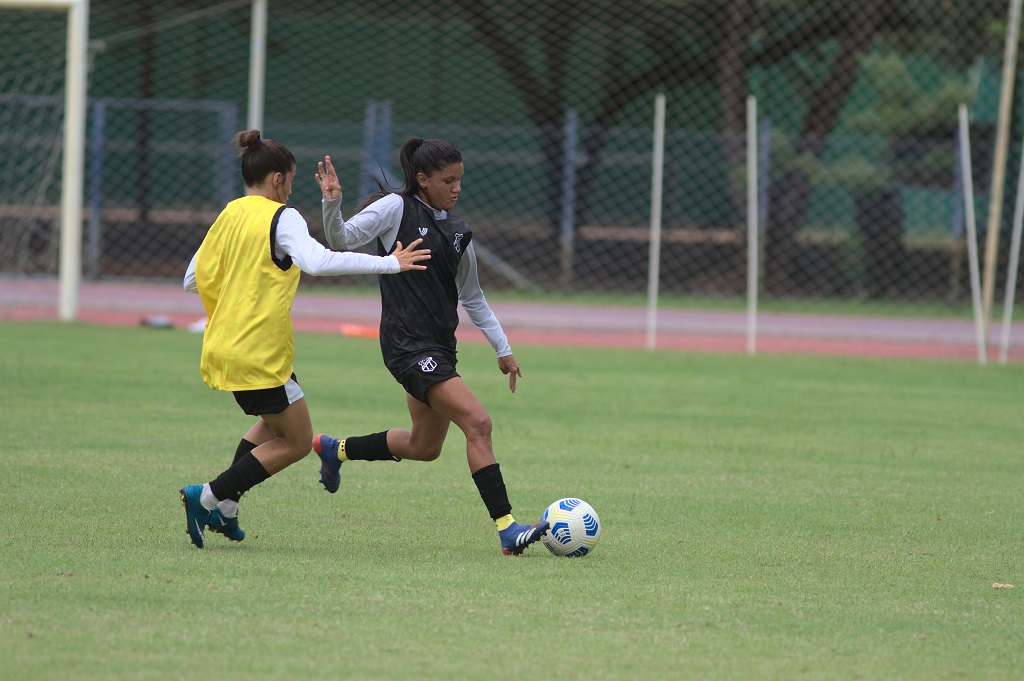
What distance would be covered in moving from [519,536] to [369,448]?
43.8 inches

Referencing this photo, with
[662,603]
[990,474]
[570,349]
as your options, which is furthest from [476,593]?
[570,349]

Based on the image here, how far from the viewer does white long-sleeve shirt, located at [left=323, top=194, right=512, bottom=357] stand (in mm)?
5156

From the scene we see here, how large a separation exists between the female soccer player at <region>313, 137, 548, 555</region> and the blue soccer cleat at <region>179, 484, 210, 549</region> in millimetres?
930

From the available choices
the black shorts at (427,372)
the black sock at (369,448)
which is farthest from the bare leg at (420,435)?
the black shorts at (427,372)

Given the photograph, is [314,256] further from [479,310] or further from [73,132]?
[73,132]

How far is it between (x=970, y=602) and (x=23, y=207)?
14.4 metres

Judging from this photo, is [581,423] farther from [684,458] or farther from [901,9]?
[901,9]

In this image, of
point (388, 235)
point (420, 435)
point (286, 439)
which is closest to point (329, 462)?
point (420, 435)

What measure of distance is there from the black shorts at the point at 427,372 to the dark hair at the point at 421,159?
27.4 inches

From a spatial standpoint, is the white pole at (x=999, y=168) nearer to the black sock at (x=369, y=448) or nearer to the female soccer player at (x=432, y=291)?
the black sock at (x=369, y=448)

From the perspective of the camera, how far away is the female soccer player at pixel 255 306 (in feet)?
16.2

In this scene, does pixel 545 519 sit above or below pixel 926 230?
below

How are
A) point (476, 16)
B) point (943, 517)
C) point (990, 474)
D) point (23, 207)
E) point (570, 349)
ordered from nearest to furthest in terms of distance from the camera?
point (943, 517), point (990, 474), point (570, 349), point (23, 207), point (476, 16)

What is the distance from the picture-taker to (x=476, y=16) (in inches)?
926
